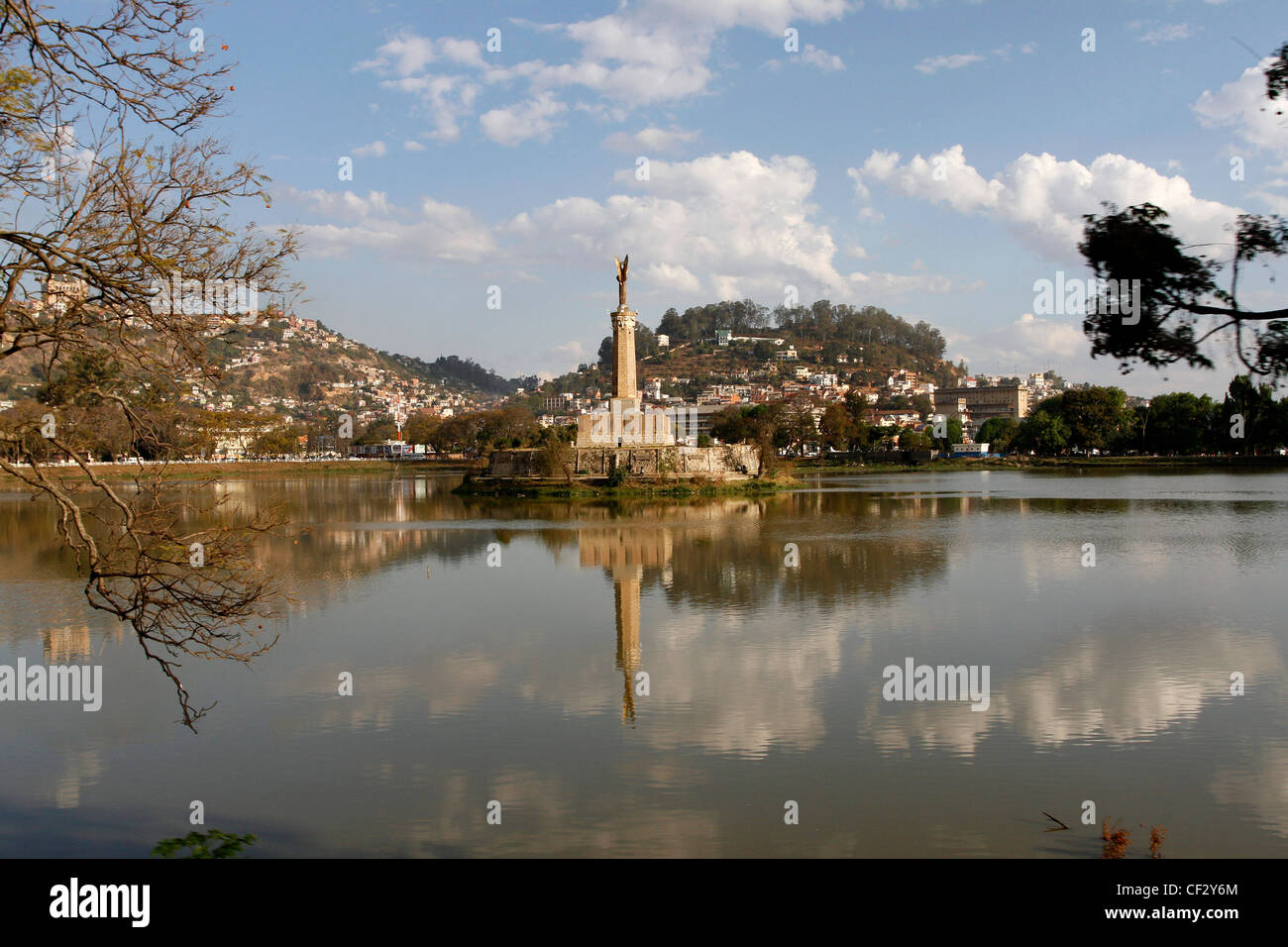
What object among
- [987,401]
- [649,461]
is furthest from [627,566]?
[987,401]

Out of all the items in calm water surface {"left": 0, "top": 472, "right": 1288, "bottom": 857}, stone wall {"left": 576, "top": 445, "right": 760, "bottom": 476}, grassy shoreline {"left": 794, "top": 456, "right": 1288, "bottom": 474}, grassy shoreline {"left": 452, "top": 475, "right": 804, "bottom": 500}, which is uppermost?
stone wall {"left": 576, "top": 445, "right": 760, "bottom": 476}

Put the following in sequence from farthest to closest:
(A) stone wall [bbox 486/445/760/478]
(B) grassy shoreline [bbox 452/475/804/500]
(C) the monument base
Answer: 1. (C) the monument base
2. (A) stone wall [bbox 486/445/760/478]
3. (B) grassy shoreline [bbox 452/475/804/500]

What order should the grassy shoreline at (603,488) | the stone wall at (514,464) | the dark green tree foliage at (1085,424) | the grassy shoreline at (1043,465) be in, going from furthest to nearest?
1. the dark green tree foliage at (1085,424)
2. the grassy shoreline at (1043,465)
3. the stone wall at (514,464)
4. the grassy shoreline at (603,488)

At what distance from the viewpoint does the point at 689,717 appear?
392 inches

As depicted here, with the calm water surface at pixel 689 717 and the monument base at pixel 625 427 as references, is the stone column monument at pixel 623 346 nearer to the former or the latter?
the monument base at pixel 625 427

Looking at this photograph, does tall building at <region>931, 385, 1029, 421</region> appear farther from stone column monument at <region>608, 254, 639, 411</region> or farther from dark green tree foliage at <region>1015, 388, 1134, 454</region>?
stone column monument at <region>608, 254, 639, 411</region>

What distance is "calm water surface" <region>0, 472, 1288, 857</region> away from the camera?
7348mm

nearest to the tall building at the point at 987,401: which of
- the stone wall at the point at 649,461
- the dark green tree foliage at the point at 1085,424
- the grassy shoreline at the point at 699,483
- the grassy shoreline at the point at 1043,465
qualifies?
the dark green tree foliage at the point at 1085,424

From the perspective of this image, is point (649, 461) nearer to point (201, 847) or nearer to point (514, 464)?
point (514, 464)

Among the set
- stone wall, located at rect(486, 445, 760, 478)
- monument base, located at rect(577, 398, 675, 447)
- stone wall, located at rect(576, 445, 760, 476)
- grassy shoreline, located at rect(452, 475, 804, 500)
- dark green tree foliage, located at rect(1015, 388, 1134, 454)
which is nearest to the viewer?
grassy shoreline, located at rect(452, 475, 804, 500)

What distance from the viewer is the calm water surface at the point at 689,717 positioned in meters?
7.35

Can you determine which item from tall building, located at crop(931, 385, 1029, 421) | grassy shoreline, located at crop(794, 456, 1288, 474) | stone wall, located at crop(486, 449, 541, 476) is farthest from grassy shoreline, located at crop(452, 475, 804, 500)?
tall building, located at crop(931, 385, 1029, 421)

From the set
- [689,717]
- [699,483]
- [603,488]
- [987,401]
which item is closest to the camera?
[689,717]
